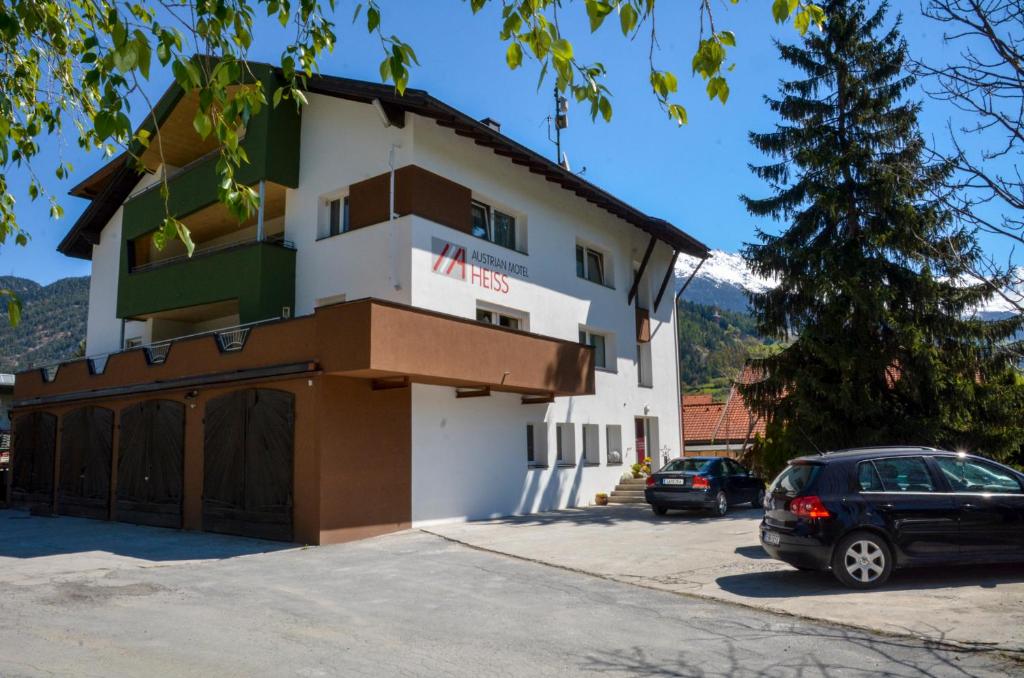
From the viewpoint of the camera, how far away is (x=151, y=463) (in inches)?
706

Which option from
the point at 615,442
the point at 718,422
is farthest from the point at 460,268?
the point at 718,422

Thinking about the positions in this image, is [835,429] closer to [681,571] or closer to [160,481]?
[681,571]

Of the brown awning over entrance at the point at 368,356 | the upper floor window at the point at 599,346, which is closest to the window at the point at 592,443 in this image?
the upper floor window at the point at 599,346

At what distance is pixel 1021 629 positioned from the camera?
689 cm

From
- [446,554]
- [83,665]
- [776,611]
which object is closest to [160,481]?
[446,554]

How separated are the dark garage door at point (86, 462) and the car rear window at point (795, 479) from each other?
16.5m

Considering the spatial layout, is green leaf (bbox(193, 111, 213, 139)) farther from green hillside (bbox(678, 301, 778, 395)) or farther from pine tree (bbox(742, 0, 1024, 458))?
green hillside (bbox(678, 301, 778, 395))

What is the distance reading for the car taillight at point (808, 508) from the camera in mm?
9031

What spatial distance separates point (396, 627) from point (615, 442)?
54.6ft

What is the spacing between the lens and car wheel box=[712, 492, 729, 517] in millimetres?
17734

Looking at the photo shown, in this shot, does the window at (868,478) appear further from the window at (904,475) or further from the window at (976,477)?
the window at (976,477)

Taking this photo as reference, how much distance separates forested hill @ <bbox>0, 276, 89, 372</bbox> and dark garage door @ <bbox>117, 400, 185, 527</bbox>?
370 ft

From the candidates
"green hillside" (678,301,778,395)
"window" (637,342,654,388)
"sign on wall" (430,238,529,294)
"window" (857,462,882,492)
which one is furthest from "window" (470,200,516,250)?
"green hillside" (678,301,778,395)

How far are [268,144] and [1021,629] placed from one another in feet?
57.0
